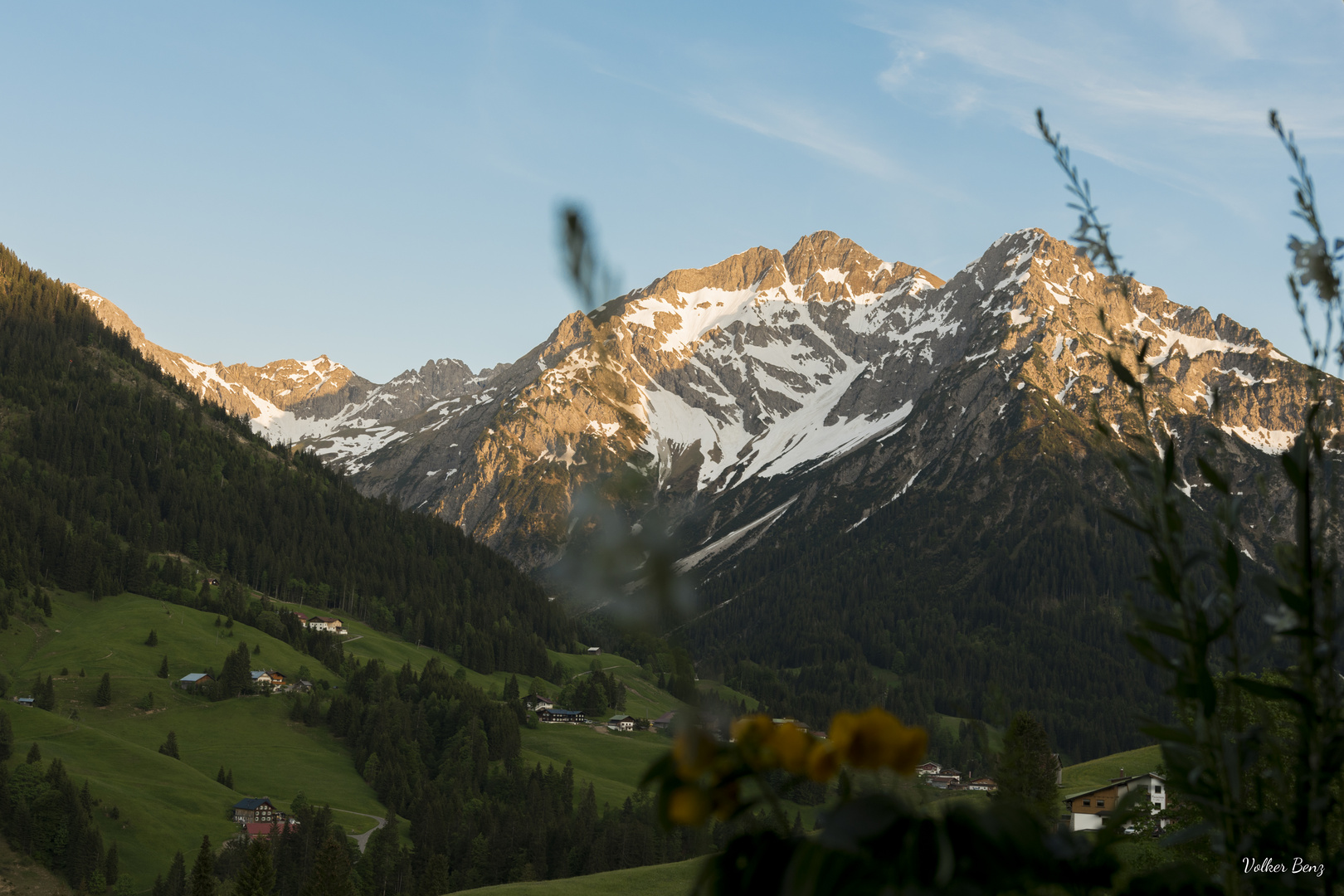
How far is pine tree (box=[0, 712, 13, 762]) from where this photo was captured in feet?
410

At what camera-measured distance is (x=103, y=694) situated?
508 ft

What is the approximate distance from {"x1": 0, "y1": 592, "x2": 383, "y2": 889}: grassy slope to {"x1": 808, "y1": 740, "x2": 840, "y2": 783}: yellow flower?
132114 mm

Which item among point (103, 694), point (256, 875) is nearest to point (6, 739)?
point (103, 694)

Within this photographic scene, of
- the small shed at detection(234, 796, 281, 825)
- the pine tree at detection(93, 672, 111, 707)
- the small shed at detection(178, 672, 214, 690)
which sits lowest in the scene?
the small shed at detection(234, 796, 281, 825)

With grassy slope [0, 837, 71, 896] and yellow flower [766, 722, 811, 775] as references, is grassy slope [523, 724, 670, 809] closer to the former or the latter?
grassy slope [0, 837, 71, 896]

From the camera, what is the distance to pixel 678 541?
4203mm

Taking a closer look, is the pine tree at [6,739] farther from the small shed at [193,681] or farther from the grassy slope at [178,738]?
the small shed at [193,681]

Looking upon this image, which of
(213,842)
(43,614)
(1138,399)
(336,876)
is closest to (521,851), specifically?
(213,842)

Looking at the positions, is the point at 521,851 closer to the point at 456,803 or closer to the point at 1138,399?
the point at 456,803

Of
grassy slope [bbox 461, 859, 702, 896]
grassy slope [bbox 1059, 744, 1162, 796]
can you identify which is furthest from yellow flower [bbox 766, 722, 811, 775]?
grassy slope [bbox 1059, 744, 1162, 796]

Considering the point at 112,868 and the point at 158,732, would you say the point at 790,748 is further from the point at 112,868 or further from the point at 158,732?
the point at 158,732

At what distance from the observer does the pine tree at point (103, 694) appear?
155 meters

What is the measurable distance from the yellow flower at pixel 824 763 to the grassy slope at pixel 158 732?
5201 inches

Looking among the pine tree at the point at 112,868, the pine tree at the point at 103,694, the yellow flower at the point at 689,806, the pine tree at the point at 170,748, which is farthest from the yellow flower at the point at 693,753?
the pine tree at the point at 103,694
